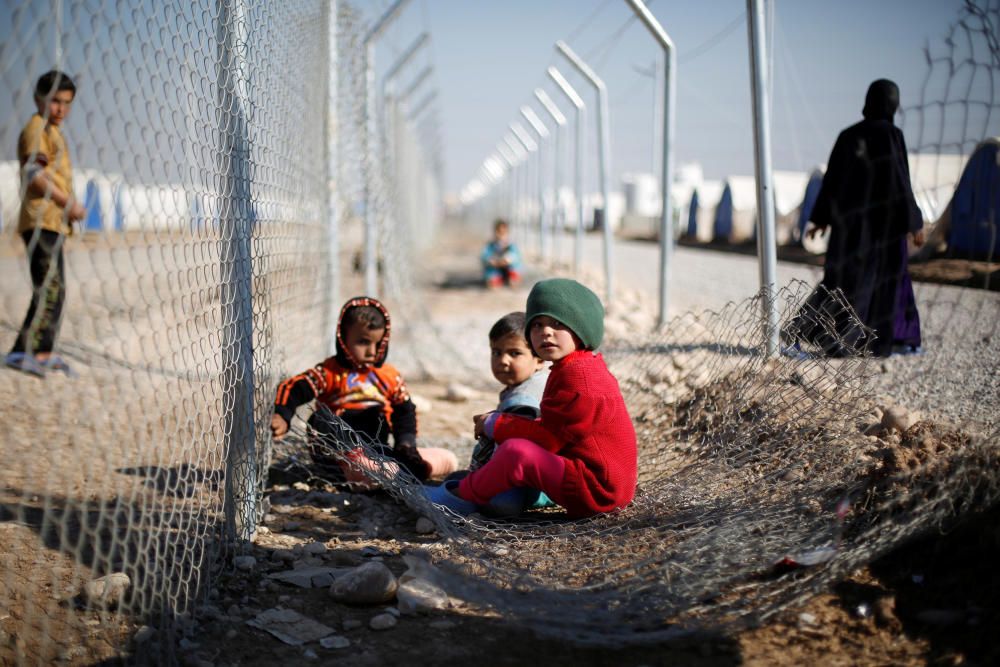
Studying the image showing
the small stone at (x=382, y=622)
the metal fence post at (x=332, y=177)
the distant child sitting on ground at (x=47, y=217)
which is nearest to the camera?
the small stone at (x=382, y=622)

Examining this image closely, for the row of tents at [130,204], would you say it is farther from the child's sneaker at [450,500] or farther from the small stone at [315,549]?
the child's sneaker at [450,500]

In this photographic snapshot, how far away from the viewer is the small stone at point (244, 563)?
8.78 feet

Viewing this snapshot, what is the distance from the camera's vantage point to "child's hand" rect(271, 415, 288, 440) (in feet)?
11.0

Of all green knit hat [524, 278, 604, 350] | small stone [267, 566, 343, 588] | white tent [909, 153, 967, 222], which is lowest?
small stone [267, 566, 343, 588]

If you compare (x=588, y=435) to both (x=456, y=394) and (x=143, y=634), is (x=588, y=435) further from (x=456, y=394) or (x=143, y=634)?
(x=456, y=394)

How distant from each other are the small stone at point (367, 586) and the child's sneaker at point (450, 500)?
55 centimetres

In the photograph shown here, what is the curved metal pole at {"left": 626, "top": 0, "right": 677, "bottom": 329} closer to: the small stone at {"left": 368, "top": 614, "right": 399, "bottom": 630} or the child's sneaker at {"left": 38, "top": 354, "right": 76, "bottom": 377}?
the child's sneaker at {"left": 38, "top": 354, "right": 76, "bottom": 377}

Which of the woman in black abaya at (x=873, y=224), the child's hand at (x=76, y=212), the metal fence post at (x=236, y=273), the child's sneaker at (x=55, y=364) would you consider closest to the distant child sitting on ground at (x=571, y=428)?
the metal fence post at (x=236, y=273)

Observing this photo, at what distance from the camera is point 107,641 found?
2.11 m

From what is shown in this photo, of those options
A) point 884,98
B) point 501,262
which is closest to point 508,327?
point 884,98

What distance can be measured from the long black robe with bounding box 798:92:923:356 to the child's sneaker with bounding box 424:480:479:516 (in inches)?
94.4

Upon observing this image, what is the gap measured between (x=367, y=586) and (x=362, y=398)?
126cm

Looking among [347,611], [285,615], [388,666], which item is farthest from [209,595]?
[388,666]

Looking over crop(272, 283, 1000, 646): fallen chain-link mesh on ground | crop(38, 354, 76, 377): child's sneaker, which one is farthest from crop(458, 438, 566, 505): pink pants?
crop(38, 354, 76, 377): child's sneaker
